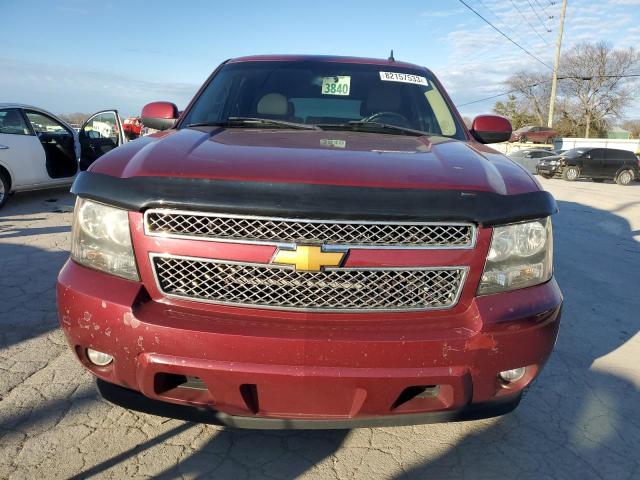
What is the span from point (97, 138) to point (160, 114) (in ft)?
21.7

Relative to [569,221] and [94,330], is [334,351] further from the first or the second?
[569,221]

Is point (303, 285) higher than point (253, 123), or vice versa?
point (253, 123)

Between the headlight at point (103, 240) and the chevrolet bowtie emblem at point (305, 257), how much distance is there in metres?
0.56

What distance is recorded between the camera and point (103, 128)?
10102 mm

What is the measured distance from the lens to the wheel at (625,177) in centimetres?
2153

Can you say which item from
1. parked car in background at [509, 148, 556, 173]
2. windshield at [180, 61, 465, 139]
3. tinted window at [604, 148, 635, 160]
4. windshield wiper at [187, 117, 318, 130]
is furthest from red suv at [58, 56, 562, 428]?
parked car in background at [509, 148, 556, 173]

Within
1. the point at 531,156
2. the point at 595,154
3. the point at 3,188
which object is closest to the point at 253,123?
the point at 3,188

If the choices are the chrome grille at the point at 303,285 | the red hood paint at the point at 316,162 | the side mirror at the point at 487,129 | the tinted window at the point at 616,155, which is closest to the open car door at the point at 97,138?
the side mirror at the point at 487,129

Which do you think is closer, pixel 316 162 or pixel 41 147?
pixel 316 162

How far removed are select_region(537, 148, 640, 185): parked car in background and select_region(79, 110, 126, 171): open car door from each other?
61.1 ft

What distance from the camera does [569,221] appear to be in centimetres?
909

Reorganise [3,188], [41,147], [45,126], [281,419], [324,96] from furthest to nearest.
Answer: [45,126], [41,147], [3,188], [324,96], [281,419]

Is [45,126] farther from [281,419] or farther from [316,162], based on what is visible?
[281,419]

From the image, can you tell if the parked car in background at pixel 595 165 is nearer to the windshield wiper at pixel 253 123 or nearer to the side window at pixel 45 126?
the side window at pixel 45 126
